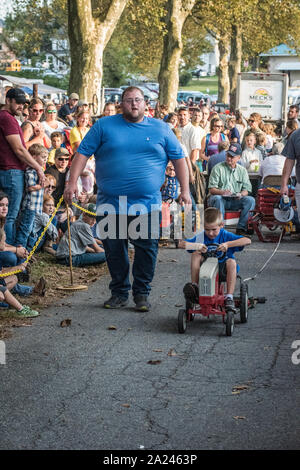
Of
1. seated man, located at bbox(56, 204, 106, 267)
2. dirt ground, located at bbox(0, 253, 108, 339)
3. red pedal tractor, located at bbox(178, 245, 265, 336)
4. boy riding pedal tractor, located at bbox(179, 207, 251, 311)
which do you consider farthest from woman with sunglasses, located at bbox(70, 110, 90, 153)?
red pedal tractor, located at bbox(178, 245, 265, 336)

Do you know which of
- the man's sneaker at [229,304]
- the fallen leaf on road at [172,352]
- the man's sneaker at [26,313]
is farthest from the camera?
the man's sneaker at [26,313]

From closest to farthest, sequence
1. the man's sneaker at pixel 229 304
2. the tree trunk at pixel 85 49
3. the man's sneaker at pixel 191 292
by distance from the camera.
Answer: the man's sneaker at pixel 229 304
the man's sneaker at pixel 191 292
the tree trunk at pixel 85 49

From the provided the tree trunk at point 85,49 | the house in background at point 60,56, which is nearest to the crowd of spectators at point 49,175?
the tree trunk at point 85,49

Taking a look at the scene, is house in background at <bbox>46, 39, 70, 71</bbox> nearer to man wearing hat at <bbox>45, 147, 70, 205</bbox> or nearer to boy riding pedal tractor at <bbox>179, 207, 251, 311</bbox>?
man wearing hat at <bbox>45, 147, 70, 205</bbox>

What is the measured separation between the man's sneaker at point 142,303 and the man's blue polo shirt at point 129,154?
2.85 feet

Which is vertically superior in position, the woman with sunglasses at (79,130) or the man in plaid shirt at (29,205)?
the woman with sunglasses at (79,130)

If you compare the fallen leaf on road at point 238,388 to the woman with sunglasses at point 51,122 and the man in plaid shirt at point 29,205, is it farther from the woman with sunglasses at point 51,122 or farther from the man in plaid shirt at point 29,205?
the woman with sunglasses at point 51,122

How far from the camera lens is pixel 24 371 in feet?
22.7

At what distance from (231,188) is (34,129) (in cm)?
365

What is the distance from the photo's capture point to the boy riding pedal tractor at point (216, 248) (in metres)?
8.47

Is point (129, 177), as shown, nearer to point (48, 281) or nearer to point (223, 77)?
point (48, 281)

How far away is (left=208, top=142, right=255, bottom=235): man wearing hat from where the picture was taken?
606 inches

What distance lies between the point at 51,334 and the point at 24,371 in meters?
1.30
